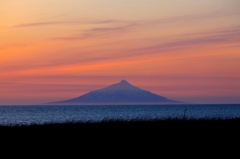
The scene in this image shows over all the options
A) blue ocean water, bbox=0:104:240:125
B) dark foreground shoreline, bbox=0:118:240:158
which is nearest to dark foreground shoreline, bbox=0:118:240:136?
dark foreground shoreline, bbox=0:118:240:158

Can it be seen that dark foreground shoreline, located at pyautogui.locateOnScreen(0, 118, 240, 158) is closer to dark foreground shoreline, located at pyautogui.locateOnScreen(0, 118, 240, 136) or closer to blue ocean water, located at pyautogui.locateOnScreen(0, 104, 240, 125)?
dark foreground shoreline, located at pyautogui.locateOnScreen(0, 118, 240, 136)

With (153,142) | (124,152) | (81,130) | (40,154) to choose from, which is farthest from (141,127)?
(40,154)

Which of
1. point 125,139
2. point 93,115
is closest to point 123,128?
point 125,139

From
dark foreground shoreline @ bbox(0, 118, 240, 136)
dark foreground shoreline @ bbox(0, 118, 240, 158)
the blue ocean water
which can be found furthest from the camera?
the blue ocean water

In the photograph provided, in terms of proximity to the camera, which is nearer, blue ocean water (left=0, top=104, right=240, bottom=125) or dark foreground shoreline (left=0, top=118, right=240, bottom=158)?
dark foreground shoreline (left=0, top=118, right=240, bottom=158)

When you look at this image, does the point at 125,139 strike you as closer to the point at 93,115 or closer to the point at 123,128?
the point at 123,128

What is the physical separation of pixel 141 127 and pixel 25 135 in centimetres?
595

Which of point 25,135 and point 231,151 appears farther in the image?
point 25,135

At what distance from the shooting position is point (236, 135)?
21.6 m

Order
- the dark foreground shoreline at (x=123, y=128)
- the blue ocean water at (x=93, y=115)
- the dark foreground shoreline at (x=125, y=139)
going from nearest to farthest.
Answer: the dark foreground shoreline at (x=125, y=139)
the dark foreground shoreline at (x=123, y=128)
the blue ocean water at (x=93, y=115)

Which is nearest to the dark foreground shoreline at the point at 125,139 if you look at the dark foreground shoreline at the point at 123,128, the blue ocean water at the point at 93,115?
the dark foreground shoreline at the point at 123,128

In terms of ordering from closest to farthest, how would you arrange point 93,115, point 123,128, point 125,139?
point 125,139 → point 123,128 → point 93,115

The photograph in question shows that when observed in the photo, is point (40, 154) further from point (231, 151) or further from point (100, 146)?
point (231, 151)

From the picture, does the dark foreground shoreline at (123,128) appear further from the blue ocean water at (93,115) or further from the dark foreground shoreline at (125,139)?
the blue ocean water at (93,115)
